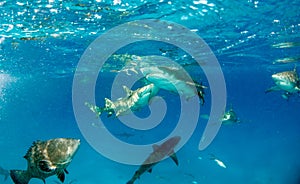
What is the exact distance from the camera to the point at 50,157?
4.45 meters

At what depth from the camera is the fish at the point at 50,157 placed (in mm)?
4410

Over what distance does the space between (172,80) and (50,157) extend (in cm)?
322

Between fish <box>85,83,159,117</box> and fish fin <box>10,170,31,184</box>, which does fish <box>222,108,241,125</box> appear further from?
fish fin <box>10,170,31,184</box>

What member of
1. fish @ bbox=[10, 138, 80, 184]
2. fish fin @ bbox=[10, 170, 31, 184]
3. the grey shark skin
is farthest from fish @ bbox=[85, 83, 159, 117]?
fish fin @ bbox=[10, 170, 31, 184]

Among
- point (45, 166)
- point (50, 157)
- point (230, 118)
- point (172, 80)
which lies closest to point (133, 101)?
point (172, 80)

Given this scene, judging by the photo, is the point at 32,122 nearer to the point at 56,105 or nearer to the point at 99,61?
the point at 56,105

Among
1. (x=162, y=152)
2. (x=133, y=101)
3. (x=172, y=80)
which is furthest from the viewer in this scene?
(x=133, y=101)

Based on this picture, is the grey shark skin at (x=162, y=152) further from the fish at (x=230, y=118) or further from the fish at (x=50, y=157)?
the fish at (x=230, y=118)

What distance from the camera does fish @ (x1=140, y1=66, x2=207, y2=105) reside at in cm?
640

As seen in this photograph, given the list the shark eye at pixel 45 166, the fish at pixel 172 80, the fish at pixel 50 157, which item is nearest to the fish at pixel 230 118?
the fish at pixel 172 80

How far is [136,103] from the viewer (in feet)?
23.5

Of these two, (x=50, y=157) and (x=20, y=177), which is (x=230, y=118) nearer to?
(x=50, y=157)

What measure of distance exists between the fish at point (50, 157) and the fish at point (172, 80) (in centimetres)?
262

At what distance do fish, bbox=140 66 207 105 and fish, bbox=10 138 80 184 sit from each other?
2.62 metres
